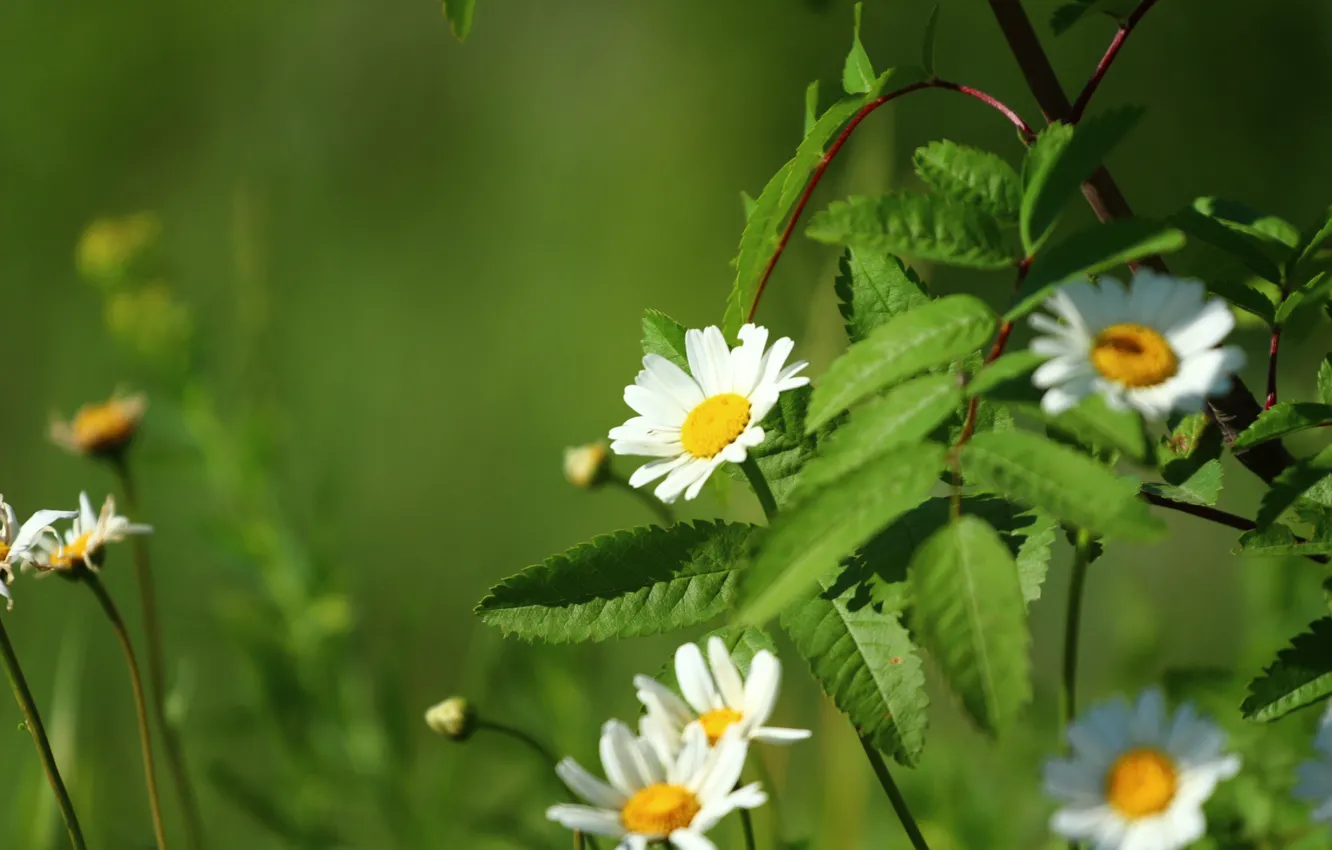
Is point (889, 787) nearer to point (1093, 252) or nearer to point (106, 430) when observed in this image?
point (1093, 252)

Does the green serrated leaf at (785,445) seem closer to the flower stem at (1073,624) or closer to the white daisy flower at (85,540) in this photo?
the flower stem at (1073,624)

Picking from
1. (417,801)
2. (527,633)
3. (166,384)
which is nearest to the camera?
(527,633)

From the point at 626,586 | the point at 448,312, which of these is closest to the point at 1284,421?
the point at 626,586

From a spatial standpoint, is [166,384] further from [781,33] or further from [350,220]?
[781,33]

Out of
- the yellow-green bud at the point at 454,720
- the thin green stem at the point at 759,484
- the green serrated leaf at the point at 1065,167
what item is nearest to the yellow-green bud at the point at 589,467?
the yellow-green bud at the point at 454,720

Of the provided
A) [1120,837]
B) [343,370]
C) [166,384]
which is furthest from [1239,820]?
[343,370]

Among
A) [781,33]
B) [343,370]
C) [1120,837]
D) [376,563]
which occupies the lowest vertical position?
[1120,837]
